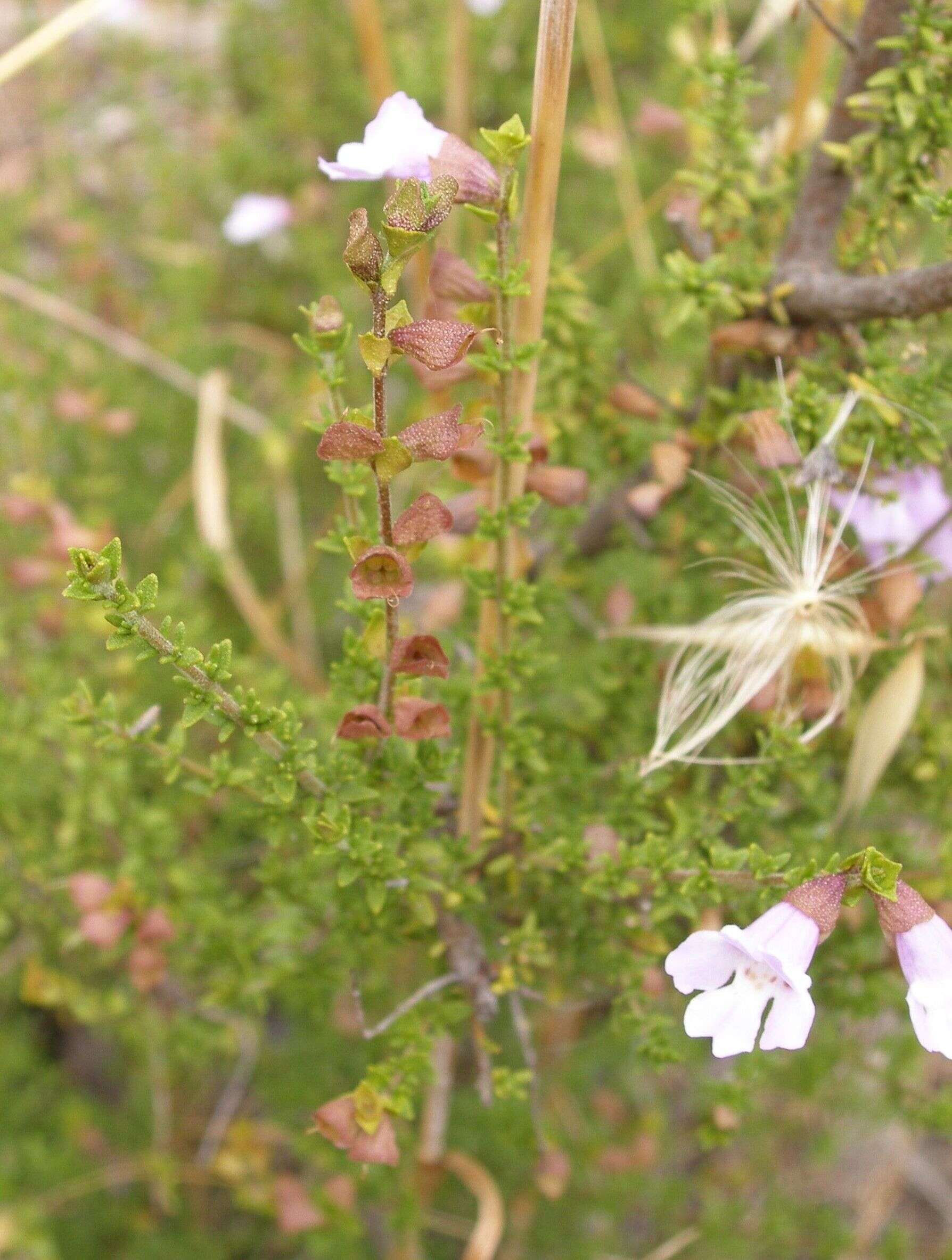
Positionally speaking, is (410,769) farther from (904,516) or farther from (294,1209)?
(294,1209)

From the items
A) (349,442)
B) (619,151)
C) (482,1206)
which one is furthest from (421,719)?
(619,151)

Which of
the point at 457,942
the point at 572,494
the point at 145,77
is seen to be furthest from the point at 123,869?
the point at 145,77

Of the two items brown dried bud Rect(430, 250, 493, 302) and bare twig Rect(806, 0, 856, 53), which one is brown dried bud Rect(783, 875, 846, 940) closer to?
brown dried bud Rect(430, 250, 493, 302)

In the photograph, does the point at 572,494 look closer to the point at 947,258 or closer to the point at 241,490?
the point at 947,258

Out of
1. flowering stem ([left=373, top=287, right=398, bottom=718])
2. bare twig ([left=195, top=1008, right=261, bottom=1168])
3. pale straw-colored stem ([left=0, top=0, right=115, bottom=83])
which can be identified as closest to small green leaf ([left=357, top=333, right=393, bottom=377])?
flowering stem ([left=373, top=287, right=398, bottom=718])

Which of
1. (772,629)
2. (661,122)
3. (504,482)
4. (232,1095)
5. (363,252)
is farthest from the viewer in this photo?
(661,122)

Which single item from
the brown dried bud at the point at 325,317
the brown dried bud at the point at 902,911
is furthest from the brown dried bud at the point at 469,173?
the brown dried bud at the point at 902,911
